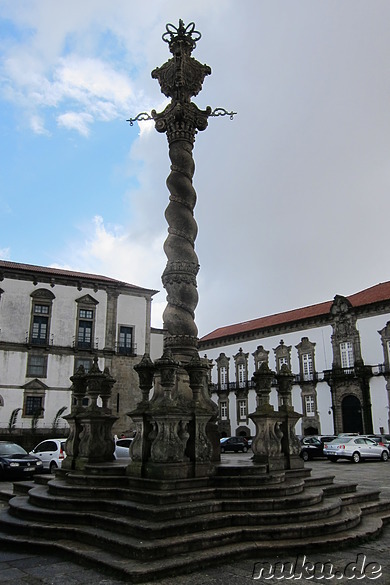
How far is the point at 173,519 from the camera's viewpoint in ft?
20.5

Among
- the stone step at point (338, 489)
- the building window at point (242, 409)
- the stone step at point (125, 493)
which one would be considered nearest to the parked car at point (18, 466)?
the stone step at point (125, 493)

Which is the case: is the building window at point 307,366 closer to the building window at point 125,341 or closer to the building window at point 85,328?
the building window at point 125,341

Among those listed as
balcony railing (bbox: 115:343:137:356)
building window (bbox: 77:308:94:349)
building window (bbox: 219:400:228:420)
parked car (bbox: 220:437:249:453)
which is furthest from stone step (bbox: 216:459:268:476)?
building window (bbox: 219:400:228:420)

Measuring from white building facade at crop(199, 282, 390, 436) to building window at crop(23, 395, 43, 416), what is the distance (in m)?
17.9

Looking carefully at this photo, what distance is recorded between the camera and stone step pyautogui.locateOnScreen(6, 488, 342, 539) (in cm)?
588

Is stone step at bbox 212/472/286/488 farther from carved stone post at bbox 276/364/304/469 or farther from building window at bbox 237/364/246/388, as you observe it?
building window at bbox 237/364/246/388

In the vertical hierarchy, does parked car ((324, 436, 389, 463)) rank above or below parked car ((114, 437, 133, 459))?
below

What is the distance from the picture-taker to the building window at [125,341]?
38562 millimetres

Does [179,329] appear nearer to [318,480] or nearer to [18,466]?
[318,480]

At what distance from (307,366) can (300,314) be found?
5.41 meters

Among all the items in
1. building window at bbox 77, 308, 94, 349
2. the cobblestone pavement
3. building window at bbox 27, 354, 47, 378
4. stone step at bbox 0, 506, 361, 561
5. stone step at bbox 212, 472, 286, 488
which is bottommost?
the cobblestone pavement

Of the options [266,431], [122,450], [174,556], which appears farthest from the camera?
[122,450]

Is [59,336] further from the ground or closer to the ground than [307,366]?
further from the ground

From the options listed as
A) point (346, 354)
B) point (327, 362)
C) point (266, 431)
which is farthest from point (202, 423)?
point (327, 362)
